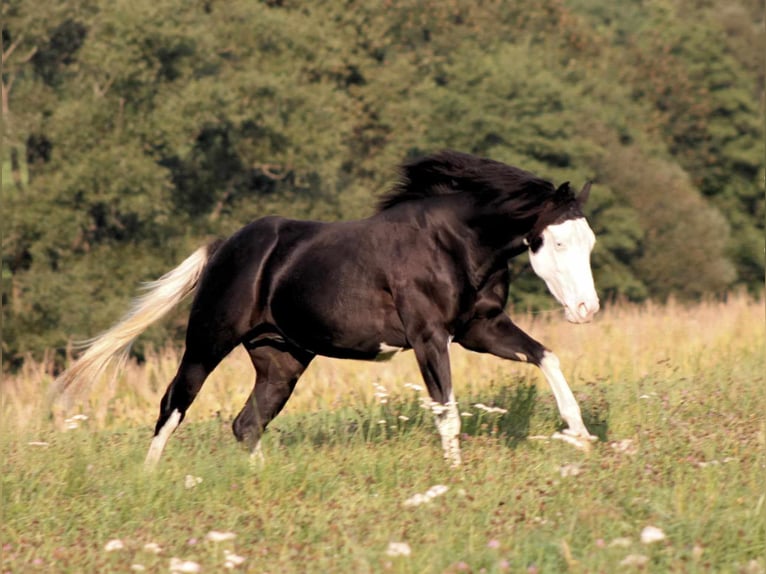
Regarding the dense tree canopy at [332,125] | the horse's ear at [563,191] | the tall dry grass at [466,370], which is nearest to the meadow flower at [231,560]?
the horse's ear at [563,191]

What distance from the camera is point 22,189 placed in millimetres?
32375

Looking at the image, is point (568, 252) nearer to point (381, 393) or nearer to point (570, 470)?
point (570, 470)

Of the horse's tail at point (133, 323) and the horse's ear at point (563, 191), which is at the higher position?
the horse's ear at point (563, 191)

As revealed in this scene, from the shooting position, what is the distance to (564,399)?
6.64 metres

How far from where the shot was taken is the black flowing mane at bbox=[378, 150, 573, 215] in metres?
6.74

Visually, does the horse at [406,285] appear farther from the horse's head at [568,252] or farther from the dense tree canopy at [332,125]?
the dense tree canopy at [332,125]

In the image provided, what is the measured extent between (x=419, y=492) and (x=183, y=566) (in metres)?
1.63

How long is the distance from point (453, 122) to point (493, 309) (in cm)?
3465

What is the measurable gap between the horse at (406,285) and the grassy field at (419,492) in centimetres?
36

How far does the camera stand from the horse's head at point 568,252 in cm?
643

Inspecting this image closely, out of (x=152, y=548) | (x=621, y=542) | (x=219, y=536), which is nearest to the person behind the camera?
(x=621, y=542)

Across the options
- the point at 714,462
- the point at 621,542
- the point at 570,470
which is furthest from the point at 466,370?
the point at 621,542

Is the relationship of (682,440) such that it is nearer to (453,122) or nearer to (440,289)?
(440,289)

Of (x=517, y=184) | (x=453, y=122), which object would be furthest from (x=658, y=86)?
(x=517, y=184)
